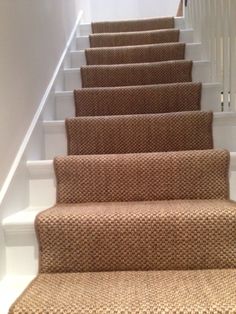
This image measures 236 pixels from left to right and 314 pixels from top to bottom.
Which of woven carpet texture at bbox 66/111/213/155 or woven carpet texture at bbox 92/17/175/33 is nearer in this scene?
woven carpet texture at bbox 66/111/213/155

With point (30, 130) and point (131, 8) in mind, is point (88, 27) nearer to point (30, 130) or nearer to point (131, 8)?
point (131, 8)

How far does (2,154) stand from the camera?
1171 mm

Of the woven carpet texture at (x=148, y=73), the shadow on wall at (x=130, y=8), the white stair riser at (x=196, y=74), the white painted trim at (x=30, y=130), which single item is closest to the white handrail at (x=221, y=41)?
the white stair riser at (x=196, y=74)

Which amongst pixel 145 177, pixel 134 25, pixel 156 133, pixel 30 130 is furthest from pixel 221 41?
pixel 134 25

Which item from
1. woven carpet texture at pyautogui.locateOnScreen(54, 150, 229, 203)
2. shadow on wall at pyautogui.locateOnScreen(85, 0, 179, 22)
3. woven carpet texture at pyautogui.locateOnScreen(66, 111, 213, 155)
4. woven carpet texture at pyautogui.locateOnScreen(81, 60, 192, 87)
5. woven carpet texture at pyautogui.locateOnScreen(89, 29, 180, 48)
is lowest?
woven carpet texture at pyautogui.locateOnScreen(54, 150, 229, 203)

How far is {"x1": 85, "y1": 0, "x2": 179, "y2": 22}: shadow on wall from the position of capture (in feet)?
14.0

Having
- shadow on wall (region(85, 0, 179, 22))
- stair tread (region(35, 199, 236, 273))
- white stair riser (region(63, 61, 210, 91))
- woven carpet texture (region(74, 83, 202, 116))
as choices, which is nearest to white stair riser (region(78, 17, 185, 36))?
white stair riser (region(63, 61, 210, 91))

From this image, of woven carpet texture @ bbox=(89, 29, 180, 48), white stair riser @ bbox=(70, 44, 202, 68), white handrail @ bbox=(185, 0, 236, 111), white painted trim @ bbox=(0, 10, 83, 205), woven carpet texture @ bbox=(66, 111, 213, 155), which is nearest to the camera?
white painted trim @ bbox=(0, 10, 83, 205)

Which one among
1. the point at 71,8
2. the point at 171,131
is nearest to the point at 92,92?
the point at 171,131

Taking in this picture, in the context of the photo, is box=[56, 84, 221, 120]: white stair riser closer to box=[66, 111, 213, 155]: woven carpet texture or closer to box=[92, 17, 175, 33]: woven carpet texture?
box=[66, 111, 213, 155]: woven carpet texture

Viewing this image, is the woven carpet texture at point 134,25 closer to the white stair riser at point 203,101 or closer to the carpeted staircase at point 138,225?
the white stair riser at point 203,101

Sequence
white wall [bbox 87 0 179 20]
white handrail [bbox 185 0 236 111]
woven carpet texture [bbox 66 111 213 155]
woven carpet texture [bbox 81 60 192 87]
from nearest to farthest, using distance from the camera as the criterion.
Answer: woven carpet texture [bbox 66 111 213 155] → white handrail [bbox 185 0 236 111] → woven carpet texture [bbox 81 60 192 87] → white wall [bbox 87 0 179 20]

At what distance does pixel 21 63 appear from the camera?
1.43 meters

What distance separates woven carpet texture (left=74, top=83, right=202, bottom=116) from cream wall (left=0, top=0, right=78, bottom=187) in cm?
34
